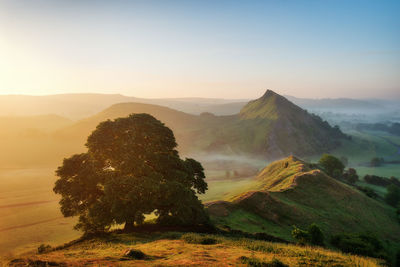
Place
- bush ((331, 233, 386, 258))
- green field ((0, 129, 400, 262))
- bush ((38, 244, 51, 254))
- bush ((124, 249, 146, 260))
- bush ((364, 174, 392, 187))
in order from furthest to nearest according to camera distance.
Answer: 1. bush ((364, 174, 392, 187))
2. green field ((0, 129, 400, 262))
3. bush ((331, 233, 386, 258))
4. bush ((38, 244, 51, 254))
5. bush ((124, 249, 146, 260))

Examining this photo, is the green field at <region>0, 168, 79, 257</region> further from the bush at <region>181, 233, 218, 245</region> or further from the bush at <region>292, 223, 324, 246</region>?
the bush at <region>292, 223, 324, 246</region>

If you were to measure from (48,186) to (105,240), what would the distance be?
352ft

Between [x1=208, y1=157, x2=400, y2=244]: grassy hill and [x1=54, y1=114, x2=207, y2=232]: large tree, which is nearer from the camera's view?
[x1=54, y1=114, x2=207, y2=232]: large tree

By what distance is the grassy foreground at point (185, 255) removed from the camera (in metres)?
20.0

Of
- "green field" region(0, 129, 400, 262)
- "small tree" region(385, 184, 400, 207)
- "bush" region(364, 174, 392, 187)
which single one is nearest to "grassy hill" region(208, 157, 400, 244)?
"green field" region(0, 129, 400, 262)

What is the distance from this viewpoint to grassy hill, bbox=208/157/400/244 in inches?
2010

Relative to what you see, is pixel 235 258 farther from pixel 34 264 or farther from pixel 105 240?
pixel 105 240

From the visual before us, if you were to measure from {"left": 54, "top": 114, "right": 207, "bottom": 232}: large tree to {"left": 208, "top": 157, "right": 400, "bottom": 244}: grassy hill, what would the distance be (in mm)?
15460

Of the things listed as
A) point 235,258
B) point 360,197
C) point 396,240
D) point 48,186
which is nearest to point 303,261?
point 235,258

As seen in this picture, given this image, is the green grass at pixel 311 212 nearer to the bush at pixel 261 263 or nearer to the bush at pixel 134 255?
→ the bush at pixel 261 263

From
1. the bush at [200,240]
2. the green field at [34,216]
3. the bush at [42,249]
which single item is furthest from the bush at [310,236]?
the bush at [42,249]

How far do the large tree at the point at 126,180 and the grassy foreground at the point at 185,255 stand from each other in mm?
3850

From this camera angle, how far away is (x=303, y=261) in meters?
21.3

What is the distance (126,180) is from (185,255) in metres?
14.5
